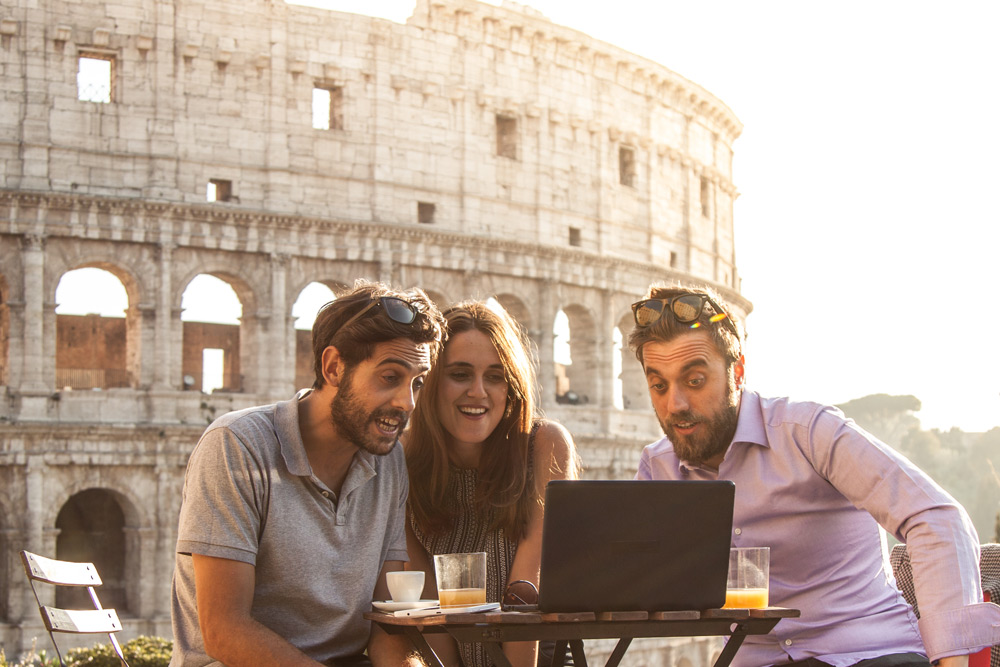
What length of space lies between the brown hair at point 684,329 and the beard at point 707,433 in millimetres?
140

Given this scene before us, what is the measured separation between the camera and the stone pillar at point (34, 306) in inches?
867

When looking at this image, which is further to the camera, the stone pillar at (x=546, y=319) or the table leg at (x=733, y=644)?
the stone pillar at (x=546, y=319)

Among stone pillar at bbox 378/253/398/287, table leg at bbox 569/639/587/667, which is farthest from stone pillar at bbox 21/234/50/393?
table leg at bbox 569/639/587/667

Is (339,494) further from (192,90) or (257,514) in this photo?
(192,90)

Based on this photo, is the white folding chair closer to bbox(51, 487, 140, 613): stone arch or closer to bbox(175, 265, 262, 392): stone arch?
bbox(175, 265, 262, 392): stone arch

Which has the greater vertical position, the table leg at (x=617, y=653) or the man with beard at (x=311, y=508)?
the man with beard at (x=311, y=508)

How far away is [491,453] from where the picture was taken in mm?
5008

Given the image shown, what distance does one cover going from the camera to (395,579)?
13.0ft

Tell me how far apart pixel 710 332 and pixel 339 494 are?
1355 mm

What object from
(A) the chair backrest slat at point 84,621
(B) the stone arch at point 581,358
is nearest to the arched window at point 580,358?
(B) the stone arch at point 581,358

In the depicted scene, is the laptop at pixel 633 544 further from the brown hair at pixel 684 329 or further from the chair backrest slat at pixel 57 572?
the chair backrest slat at pixel 57 572

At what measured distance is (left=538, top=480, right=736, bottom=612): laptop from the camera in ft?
10.9

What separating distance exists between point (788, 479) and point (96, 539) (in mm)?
22300

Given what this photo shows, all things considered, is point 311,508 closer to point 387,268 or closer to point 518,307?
point 387,268
